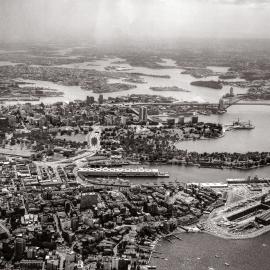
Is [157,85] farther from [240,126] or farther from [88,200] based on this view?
[88,200]

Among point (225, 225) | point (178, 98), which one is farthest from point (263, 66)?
point (225, 225)

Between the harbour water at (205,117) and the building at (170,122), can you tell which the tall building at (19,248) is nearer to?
the harbour water at (205,117)

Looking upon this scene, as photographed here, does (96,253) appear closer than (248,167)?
Yes

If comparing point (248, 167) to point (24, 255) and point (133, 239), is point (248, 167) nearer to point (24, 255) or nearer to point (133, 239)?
point (133, 239)

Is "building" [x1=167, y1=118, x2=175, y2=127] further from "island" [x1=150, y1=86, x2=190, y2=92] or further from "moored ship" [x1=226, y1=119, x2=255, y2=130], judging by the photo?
"island" [x1=150, y1=86, x2=190, y2=92]

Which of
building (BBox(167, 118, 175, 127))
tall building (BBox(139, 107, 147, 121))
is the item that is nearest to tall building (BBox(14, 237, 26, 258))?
building (BBox(167, 118, 175, 127))

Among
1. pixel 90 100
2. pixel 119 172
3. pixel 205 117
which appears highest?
pixel 90 100

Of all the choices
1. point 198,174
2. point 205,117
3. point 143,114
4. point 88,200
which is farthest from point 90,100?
point 88,200

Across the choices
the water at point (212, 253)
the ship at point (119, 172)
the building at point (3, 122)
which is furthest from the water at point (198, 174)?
the building at point (3, 122)

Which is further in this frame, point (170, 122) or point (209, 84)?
point (209, 84)
